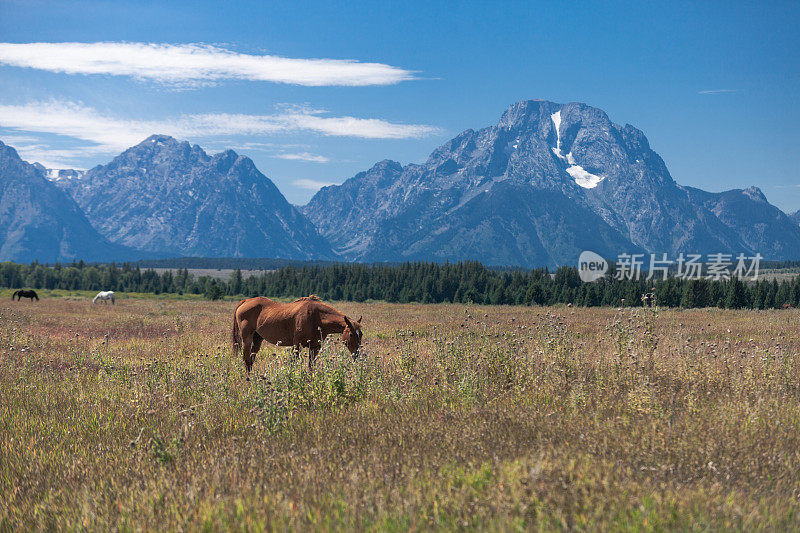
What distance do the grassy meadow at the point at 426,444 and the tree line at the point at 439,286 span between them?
251ft

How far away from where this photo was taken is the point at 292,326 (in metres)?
11.5

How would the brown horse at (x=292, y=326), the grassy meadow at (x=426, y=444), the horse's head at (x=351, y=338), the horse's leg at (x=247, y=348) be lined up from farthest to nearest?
the horse's leg at (x=247, y=348) < the brown horse at (x=292, y=326) < the horse's head at (x=351, y=338) < the grassy meadow at (x=426, y=444)

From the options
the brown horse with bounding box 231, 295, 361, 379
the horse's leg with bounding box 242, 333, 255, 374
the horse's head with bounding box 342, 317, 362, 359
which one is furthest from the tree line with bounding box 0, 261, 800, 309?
the horse's head with bounding box 342, 317, 362, 359

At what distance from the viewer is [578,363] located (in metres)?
9.34

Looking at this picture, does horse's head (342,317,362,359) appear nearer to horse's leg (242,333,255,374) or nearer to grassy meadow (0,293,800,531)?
grassy meadow (0,293,800,531)

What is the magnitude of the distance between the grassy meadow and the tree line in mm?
76466

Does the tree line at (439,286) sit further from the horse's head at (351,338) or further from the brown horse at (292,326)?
the horse's head at (351,338)

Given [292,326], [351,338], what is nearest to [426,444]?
[351,338]

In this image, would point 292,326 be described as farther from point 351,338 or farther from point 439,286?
point 439,286

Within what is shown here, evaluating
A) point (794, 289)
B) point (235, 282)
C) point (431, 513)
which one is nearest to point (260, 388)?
point (431, 513)

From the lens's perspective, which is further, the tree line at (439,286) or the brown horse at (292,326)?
the tree line at (439,286)

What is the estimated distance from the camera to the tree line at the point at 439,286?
3863 inches

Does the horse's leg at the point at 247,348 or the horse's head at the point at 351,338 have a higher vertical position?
the horse's head at the point at 351,338

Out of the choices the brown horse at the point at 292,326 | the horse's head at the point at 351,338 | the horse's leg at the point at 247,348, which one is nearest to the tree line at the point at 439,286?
the brown horse at the point at 292,326
